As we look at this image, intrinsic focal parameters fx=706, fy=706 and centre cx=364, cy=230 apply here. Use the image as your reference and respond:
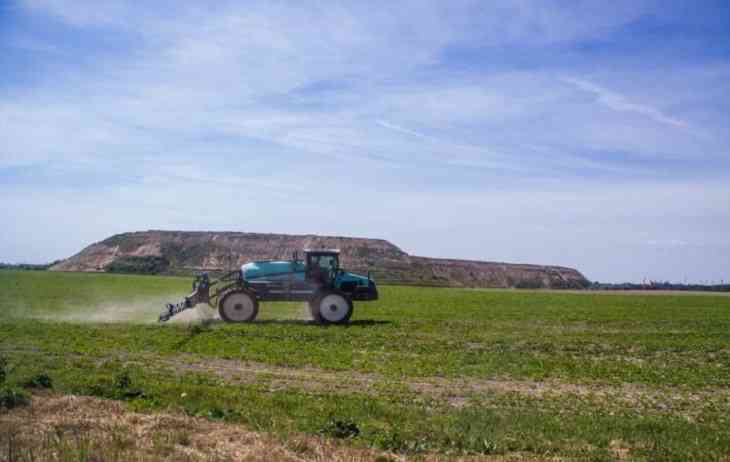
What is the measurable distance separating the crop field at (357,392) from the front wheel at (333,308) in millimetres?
1147

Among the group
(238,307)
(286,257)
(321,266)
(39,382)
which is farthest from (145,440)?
(286,257)

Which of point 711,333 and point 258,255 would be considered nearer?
point 711,333

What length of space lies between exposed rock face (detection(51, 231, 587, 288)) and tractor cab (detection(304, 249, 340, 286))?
78.9m

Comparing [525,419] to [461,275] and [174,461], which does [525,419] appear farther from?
[461,275]

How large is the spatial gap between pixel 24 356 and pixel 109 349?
237 centimetres

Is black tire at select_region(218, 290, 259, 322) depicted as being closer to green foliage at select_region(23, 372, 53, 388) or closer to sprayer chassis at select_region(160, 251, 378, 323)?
sprayer chassis at select_region(160, 251, 378, 323)

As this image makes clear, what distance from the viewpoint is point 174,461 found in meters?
8.20

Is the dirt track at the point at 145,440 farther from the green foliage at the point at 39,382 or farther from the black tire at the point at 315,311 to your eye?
the black tire at the point at 315,311

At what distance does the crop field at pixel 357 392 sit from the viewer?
30.0 ft

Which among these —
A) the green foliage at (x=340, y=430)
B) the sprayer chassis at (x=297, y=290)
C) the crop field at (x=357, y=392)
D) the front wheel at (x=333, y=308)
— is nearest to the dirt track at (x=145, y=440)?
the crop field at (x=357, y=392)

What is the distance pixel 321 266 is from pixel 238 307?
3.57 meters

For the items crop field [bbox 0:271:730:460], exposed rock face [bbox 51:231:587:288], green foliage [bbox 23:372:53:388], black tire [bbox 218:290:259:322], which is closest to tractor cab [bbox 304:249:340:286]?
crop field [bbox 0:271:730:460]

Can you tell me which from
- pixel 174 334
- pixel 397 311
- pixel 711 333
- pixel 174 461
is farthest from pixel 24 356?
pixel 711 333

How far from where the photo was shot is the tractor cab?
89.7 feet
